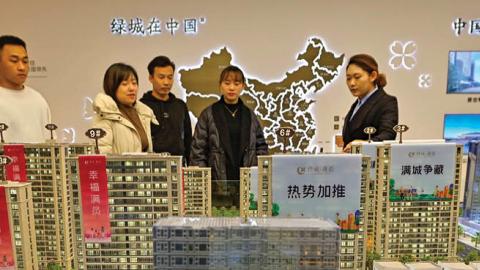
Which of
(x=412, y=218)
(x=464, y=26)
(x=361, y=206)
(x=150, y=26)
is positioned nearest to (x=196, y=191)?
(x=361, y=206)

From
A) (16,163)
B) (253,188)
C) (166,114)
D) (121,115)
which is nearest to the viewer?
(16,163)

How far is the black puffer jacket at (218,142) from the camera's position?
3.16 metres

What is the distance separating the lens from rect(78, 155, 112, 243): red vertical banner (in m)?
1.42

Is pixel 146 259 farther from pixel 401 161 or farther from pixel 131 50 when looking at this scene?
pixel 131 50

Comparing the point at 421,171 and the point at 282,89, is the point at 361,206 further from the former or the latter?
the point at 282,89

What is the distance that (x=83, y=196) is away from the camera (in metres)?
1.42

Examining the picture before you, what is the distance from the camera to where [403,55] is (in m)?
4.24

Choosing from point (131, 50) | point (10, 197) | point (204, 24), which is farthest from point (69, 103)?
point (10, 197)

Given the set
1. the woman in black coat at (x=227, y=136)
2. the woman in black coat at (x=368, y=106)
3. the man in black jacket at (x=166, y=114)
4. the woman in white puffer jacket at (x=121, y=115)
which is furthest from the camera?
the man in black jacket at (x=166, y=114)

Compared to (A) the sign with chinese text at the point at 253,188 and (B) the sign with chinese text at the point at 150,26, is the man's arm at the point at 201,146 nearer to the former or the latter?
(A) the sign with chinese text at the point at 253,188

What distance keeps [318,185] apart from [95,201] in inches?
35.4

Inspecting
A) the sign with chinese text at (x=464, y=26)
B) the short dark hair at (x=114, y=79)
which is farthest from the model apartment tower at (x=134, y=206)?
the sign with chinese text at (x=464, y=26)

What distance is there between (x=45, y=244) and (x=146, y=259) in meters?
0.57

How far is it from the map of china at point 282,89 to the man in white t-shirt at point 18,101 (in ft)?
6.19
